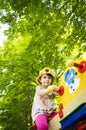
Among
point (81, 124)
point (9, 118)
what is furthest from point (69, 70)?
point (9, 118)

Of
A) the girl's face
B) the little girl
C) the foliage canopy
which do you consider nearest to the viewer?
the little girl

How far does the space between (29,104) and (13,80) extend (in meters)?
2.37

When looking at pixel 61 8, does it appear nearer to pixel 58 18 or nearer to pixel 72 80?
pixel 58 18

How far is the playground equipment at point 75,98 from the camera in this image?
9.89 feet

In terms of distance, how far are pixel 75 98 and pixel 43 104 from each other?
1.33 meters

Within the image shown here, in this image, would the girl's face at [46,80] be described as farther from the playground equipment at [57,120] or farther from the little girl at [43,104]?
the playground equipment at [57,120]

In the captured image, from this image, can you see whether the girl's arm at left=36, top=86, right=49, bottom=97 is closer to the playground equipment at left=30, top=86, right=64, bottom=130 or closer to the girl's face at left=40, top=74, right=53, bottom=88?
the girl's face at left=40, top=74, right=53, bottom=88

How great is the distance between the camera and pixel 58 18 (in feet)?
31.1

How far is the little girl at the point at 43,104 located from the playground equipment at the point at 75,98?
675 mm

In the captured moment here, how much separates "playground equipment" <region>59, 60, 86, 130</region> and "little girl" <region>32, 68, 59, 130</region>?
68cm

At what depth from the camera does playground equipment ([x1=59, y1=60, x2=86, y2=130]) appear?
3.02 metres

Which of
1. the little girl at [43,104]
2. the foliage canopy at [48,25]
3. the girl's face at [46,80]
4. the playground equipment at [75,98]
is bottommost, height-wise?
the playground equipment at [75,98]

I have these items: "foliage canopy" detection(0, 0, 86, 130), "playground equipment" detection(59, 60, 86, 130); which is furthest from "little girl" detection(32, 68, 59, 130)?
"foliage canopy" detection(0, 0, 86, 130)

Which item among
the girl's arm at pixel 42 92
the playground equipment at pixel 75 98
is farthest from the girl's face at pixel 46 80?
the playground equipment at pixel 75 98
